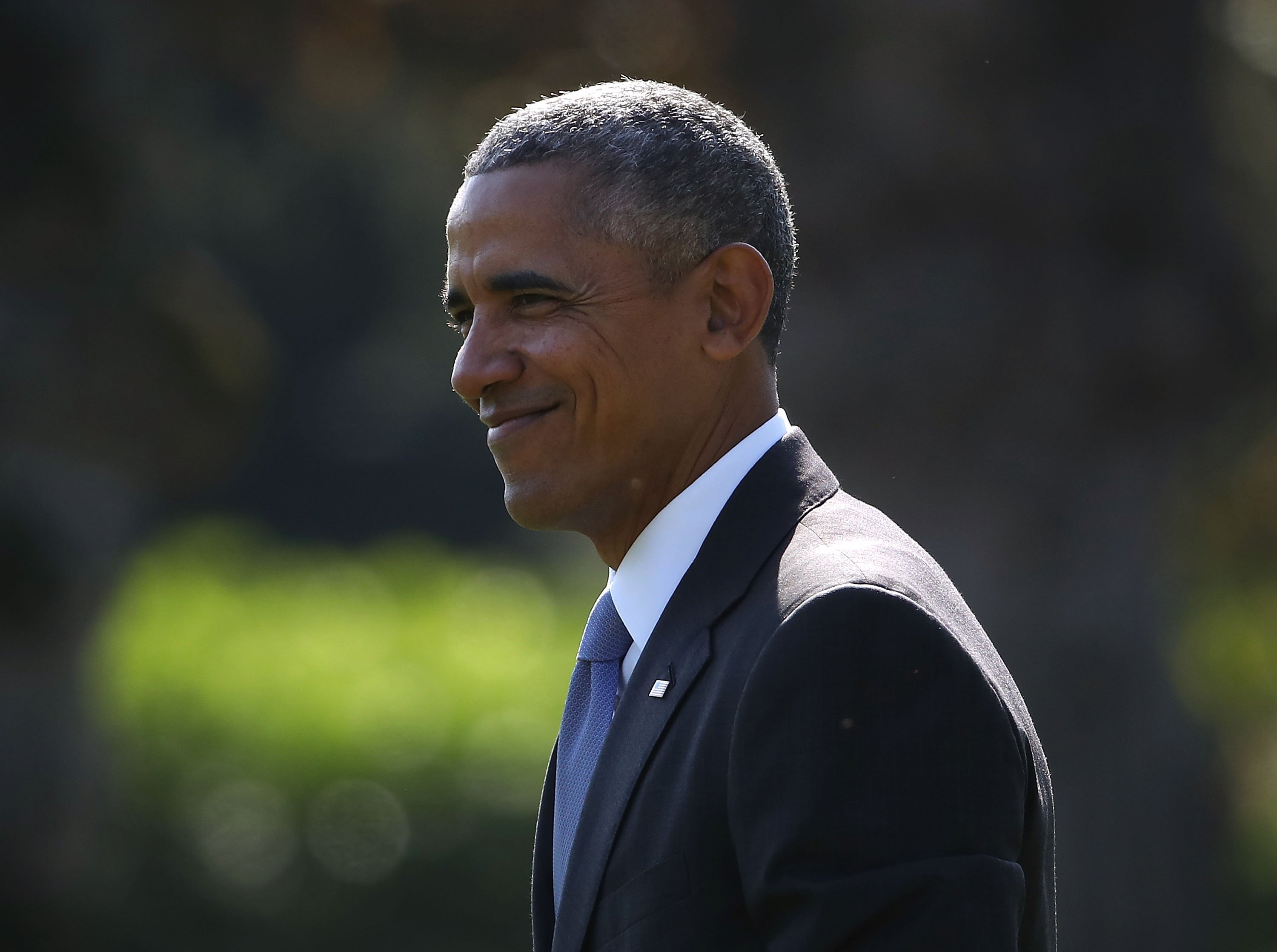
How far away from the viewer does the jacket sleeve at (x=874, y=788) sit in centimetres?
158

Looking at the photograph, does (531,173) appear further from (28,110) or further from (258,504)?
(258,504)

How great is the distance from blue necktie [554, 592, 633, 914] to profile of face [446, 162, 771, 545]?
0.19 metres

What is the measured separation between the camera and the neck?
226 cm

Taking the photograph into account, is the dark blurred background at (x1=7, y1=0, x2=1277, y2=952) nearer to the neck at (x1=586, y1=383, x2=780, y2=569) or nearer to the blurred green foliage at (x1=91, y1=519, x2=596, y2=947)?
the blurred green foliage at (x1=91, y1=519, x2=596, y2=947)

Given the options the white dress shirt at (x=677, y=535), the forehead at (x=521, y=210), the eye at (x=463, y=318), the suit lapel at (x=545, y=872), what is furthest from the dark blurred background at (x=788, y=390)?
the white dress shirt at (x=677, y=535)

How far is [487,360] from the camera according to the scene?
2.29 metres

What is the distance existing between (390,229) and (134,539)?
1537 centimetres

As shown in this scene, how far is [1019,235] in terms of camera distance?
6312 mm

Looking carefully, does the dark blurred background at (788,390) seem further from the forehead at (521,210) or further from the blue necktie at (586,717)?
the blue necktie at (586,717)

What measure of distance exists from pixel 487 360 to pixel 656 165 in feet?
1.37

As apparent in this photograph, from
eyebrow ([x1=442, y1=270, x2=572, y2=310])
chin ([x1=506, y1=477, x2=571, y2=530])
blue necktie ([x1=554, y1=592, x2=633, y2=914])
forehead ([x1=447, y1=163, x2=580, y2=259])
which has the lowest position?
blue necktie ([x1=554, y1=592, x2=633, y2=914])

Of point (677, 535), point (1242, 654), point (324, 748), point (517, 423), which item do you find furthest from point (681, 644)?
point (1242, 654)

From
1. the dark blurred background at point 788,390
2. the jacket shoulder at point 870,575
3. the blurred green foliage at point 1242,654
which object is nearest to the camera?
the jacket shoulder at point 870,575

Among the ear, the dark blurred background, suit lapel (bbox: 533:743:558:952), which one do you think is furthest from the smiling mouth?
the dark blurred background
